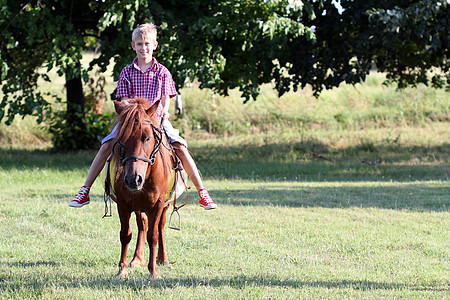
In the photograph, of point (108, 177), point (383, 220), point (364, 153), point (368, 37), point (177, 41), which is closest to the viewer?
point (108, 177)

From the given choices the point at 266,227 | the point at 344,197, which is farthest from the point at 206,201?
the point at 344,197

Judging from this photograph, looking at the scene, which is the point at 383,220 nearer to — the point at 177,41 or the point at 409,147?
the point at 177,41

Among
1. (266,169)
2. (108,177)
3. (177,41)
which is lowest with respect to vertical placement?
(266,169)

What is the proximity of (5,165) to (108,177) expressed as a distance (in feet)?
34.0

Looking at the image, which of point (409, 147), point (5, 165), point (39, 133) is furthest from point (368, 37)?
point (39, 133)

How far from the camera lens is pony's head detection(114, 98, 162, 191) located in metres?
4.68

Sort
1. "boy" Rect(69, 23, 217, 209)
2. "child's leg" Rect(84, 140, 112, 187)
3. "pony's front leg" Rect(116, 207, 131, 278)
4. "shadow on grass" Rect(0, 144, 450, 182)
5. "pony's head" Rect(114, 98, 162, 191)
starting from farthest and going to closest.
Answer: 1. "shadow on grass" Rect(0, 144, 450, 182)
2. "boy" Rect(69, 23, 217, 209)
3. "child's leg" Rect(84, 140, 112, 187)
4. "pony's front leg" Rect(116, 207, 131, 278)
5. "pony's head" Rect(114, 98, 162, 191)

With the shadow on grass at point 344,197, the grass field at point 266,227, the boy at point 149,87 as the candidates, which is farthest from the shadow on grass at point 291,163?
the boy at point 149,87

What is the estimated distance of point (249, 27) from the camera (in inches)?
522

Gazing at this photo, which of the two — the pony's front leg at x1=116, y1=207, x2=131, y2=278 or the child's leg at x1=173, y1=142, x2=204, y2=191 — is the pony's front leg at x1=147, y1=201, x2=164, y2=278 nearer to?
the pony's front leg at x1=116, y1=207, x2=131, y2=278

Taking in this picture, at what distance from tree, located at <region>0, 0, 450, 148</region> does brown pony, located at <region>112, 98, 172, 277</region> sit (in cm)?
734

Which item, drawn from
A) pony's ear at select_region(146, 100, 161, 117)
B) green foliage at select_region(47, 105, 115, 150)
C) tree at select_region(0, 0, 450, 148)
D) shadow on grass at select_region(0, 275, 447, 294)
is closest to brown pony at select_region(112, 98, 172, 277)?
pony's ear at select_region(146, 100, 161, 117)

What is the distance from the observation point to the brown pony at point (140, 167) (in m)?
4.77

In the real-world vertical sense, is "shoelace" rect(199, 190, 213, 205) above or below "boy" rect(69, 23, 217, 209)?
below
